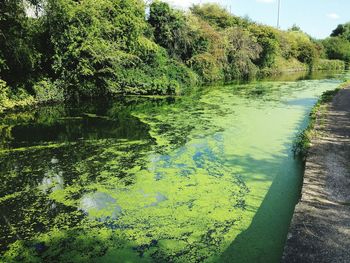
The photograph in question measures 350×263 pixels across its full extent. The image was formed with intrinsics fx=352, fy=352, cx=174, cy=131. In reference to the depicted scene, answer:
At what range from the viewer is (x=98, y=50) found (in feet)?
47.4

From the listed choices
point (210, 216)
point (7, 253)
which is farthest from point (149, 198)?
point (7, 253)

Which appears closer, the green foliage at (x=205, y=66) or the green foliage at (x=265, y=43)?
the green foliage at (x=205, y=66)

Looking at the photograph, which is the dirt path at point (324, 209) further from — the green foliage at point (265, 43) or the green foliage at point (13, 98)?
the green foliage at point (265, 43)

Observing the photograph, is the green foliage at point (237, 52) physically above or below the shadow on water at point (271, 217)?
above

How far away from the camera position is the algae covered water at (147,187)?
423cm

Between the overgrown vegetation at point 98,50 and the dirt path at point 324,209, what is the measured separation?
9823 millimetres

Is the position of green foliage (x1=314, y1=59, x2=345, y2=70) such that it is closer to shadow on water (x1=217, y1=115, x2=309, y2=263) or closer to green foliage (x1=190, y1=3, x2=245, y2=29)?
green foliage (x1=190, y1=3, x2=245, y2=29)

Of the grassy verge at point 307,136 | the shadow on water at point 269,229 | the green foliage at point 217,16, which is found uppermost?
the green foliage at point 217,16

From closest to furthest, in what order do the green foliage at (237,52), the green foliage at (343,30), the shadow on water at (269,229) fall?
1. the shadow on water at (269,229)
2. the green foliage at (237,52)
3. the green foliage at (343,30)

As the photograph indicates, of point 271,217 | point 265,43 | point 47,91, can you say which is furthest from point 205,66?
point 271,217

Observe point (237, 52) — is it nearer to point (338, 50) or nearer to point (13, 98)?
point (13, 98)

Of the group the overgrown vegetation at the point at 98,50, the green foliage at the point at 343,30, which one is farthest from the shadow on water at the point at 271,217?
the green foliage at the point at 343,30

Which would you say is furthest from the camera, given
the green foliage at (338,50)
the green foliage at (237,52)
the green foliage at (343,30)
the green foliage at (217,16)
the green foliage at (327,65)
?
the green foliage at (343,30)

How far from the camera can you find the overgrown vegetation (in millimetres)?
12977
